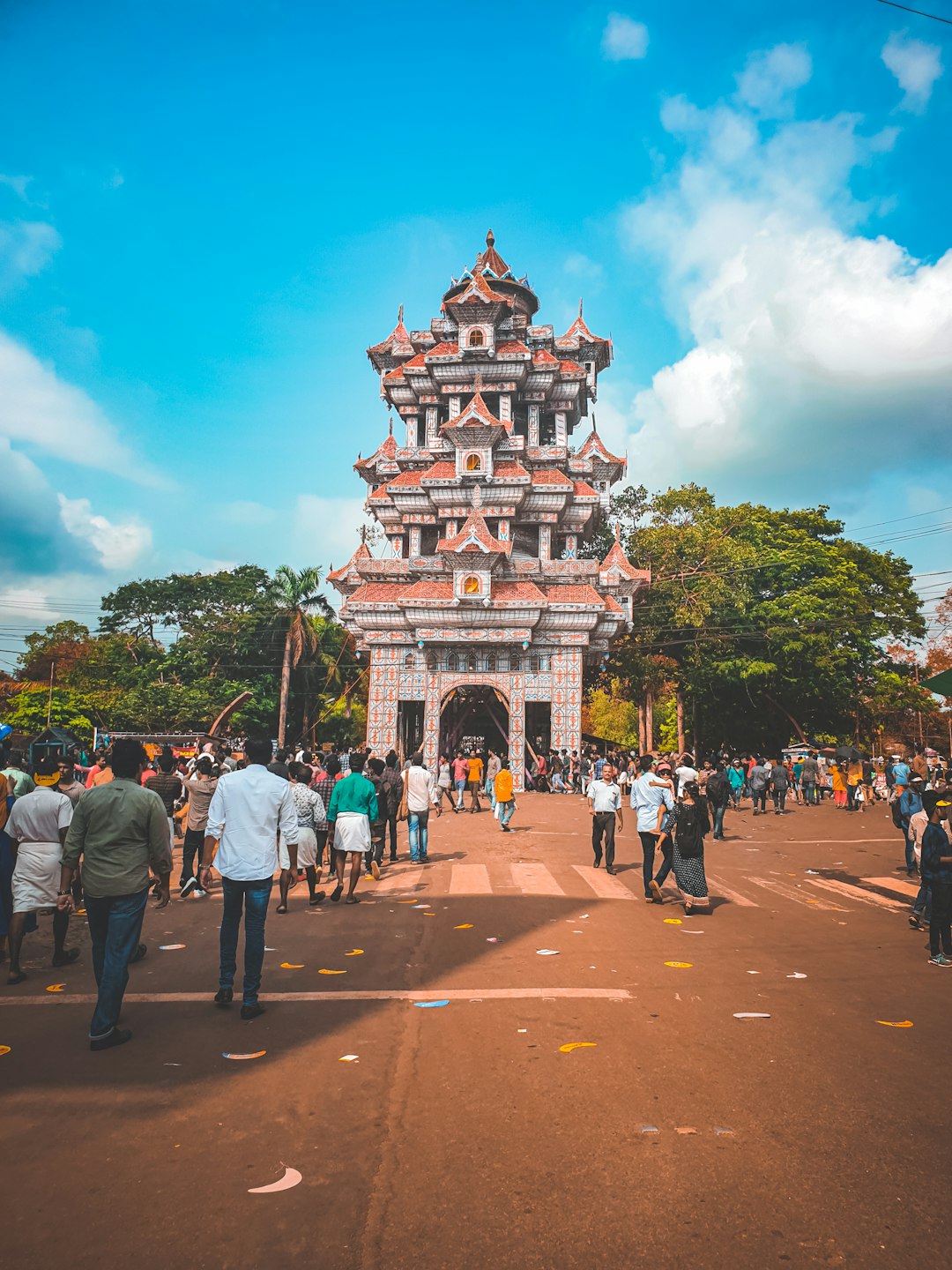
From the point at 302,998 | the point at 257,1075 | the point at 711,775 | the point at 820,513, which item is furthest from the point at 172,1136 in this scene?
the point at 820,513

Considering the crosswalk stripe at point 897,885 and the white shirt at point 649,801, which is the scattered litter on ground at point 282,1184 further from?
the crosswalk stripe at point 897,885

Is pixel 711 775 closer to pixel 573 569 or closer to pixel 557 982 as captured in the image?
pixel 557 982

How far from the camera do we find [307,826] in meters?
10.4

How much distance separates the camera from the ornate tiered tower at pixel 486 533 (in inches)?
1163

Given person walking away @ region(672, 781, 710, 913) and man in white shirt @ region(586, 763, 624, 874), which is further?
man in white shirt @ region(586, 763, 624, 874)

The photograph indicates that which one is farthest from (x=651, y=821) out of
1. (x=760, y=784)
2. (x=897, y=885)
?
(x=760, y=784)

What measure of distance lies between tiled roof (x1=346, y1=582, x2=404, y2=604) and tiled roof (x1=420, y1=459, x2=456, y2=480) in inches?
173

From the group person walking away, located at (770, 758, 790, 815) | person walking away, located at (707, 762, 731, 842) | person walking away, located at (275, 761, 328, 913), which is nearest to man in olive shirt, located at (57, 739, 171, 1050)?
person walking away, located at (275, 761, 328, 913)

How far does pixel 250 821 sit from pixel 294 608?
41.1m

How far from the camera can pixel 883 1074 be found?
4.73 meters

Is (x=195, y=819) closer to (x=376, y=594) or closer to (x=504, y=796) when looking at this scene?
(x=504, y=796)

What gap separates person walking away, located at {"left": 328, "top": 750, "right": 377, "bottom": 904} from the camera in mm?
10102

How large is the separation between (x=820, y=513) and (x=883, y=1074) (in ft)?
143

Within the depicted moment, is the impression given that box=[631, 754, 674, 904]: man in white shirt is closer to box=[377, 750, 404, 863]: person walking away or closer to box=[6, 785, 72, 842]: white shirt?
box=[377, 750, 404, 863]: person walking away
